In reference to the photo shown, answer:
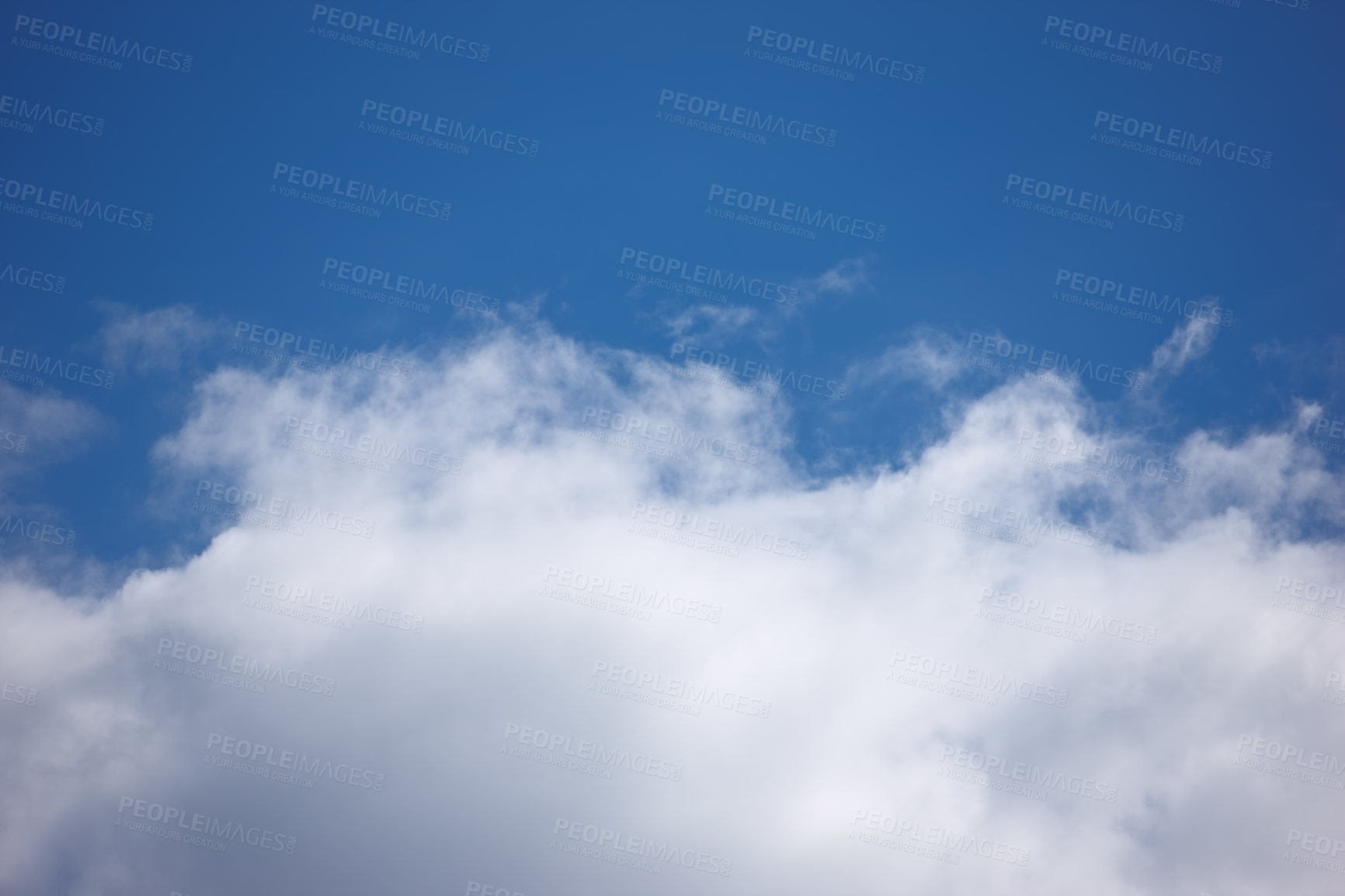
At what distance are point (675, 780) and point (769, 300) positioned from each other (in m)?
11.3

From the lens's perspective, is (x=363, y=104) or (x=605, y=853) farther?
(x=363, y=104)

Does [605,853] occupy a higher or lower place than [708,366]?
lower

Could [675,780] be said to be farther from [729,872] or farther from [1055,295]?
[1055,295]

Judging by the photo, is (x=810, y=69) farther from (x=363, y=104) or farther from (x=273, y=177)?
(x=273, y=177)

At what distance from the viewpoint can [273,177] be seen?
66.1 ft

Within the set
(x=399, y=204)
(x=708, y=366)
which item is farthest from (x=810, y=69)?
(x=399, y=204)

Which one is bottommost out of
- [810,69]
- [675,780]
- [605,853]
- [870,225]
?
[605,853]

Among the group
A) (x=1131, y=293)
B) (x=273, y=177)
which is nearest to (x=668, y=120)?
(x=273, y=177)

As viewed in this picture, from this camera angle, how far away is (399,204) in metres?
19.4

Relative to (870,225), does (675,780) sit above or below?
below

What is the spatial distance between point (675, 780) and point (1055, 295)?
1402 cm

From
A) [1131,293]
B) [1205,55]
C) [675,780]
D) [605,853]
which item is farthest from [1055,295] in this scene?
[605,853]

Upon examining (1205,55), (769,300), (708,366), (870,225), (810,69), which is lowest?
(708,366)

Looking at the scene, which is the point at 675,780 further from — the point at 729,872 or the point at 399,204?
the point at 399,204
